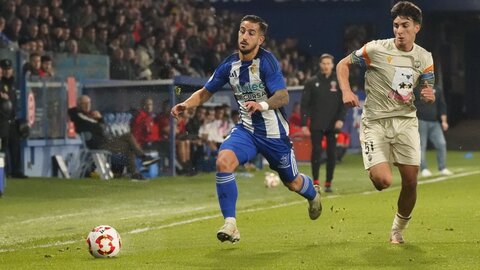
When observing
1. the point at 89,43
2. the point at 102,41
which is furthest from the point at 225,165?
the point at 102,41

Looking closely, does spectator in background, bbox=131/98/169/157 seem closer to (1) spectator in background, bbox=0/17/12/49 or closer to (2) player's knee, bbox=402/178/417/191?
(1) spectator in background, bbox=0/17/12/49

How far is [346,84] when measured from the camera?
1128cm

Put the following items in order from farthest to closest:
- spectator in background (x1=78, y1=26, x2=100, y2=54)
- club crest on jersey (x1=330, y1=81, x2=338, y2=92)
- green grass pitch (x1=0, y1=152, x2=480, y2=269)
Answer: spectator in background (x1=78, y1=26, x2=100, y2=54)
club crest on jersey (x1=330, y1=81, x2=338, y2=92)
green grass pitch (x1=0, y1=152, x2=480, y2=269)

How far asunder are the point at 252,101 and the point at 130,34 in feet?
54.9

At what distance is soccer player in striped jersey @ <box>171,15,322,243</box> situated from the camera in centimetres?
1147

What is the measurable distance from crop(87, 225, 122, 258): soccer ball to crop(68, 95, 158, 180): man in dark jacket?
12.1 meters

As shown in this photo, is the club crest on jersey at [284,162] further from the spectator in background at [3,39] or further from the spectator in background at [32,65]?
the spectator in background at [3,39]

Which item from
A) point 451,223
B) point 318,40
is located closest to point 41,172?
point 451,223

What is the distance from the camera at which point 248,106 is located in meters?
11.0

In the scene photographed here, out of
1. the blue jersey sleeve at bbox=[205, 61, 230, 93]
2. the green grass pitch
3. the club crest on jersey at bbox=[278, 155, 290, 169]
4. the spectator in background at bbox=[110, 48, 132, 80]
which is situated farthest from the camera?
the spectator in background at bbox=[110, 48, 132, 80]

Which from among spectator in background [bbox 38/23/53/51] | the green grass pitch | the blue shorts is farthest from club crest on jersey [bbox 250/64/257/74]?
spectator in background [bbox 38/23/53/51]

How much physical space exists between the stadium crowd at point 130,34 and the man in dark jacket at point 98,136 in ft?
4.43

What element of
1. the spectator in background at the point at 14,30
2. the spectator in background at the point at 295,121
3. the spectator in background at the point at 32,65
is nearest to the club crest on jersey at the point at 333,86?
the spectator in background at the point at 32,65

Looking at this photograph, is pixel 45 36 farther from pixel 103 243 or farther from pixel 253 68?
pixel 103 243
